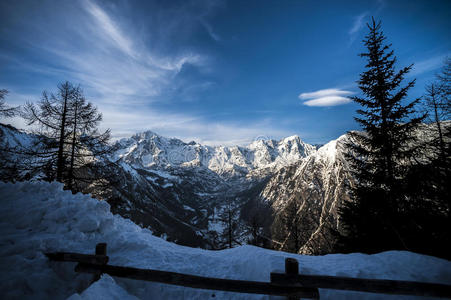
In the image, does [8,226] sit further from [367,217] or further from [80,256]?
[367,217]

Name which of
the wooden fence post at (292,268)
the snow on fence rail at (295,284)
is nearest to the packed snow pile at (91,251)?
the snow on fence rail at (295,284)

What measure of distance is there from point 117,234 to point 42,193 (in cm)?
461

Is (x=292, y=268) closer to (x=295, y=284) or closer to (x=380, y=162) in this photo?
(x=295, y=284)

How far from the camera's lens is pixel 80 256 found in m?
4.76

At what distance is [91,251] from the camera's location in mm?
6516

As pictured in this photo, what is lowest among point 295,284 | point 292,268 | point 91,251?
point 91,251

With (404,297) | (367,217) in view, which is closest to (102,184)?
(404,297)

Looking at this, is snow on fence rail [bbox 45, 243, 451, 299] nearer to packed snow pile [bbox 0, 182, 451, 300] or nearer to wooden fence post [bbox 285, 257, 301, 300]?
wooden fence post [bbox 285, 257, 301, 300]

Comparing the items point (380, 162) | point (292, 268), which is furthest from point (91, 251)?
point (380, 162)

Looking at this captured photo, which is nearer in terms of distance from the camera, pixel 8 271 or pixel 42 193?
pixel 8 271

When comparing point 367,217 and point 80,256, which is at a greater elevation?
point 80,256

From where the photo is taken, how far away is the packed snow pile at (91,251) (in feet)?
15.2

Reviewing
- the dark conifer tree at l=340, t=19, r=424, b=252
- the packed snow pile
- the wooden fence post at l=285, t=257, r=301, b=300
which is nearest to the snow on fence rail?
the wooden fence post at l=285, t=257, r=301, b=300

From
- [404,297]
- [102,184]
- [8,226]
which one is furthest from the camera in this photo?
[102,184]
